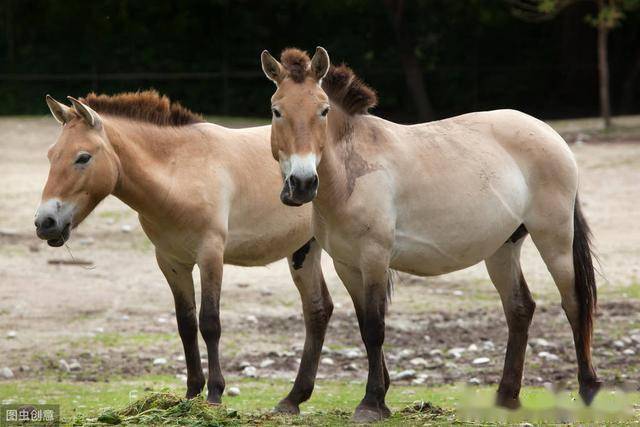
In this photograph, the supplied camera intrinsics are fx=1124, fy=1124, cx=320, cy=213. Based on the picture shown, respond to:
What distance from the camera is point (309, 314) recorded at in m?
7.91

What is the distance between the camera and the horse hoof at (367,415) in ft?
21.1

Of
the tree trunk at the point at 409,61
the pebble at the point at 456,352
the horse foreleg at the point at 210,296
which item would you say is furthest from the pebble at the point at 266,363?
the tree trunk at the point at 409,61

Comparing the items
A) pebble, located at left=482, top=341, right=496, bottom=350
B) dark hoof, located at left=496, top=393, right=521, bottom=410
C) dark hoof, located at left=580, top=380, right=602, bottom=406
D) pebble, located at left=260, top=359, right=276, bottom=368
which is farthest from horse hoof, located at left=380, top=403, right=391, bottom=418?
pebble, located at left=482, top=341, right=496, bottom=350

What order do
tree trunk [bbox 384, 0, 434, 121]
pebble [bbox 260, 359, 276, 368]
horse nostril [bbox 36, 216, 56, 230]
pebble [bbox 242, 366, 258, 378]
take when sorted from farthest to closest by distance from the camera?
tree trunk [bbox 384, 0, 434, 121], pebble [bbox 260, 359, 276, 368], pebble [bbox 242, 366, 258, 378], horse nostril [bbox 36, 216, 56, 230]

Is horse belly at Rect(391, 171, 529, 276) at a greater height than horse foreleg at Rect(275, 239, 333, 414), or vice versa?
horse belly at Rect(391, 171, 529, 276)

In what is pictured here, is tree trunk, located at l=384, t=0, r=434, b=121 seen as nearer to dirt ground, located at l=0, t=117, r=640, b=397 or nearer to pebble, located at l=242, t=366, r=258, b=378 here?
dirt ground, located at l=0, t=117, r=640, b=397

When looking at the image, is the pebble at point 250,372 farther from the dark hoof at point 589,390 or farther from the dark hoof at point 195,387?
the dark hoof at point 589,390

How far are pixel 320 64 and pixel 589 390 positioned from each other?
2.70 metres

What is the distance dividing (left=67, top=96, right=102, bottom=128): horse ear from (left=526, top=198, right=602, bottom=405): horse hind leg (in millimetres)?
2809

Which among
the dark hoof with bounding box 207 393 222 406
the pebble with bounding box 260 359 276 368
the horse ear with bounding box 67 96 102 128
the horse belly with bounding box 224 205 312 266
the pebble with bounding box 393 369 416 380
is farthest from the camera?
the pebble with bounding box 260 359 276 368

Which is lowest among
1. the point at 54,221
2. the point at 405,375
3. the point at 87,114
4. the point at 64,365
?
the point at 405,375

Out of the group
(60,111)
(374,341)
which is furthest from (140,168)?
(374,341)

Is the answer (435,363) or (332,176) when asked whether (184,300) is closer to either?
(332,176)

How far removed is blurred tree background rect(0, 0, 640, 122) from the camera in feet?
84.9
